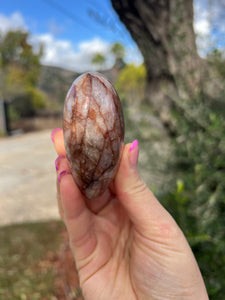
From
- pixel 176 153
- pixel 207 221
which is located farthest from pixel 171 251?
pixel 176 153

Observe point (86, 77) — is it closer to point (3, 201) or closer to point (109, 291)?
point (109, 291)

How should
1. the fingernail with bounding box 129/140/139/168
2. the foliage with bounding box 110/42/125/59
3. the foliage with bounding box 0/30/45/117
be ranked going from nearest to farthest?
the fingernail with bounding box 129/140/139/168
the foliage with bounding box 110/42/125/59
the foliage with bounding box 0/30/45/117

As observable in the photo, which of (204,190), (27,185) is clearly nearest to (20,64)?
(27,185)

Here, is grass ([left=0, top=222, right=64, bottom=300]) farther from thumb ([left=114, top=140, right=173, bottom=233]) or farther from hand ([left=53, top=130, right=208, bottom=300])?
thumb ([left=114, top=140, right=173, bottom=233])

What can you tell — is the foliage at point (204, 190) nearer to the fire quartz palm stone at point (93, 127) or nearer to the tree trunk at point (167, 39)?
the tree trunk at point (167, 39)

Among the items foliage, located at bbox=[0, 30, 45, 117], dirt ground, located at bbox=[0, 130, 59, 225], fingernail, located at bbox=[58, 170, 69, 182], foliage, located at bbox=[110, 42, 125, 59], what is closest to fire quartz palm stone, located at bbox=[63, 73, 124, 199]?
fingernail, located at bbox=[58, 170, 69, 182]

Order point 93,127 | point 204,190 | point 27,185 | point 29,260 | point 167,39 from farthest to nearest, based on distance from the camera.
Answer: point 27,185 → point 29,260 → point 167,39 → point 204,190 → point 93,127

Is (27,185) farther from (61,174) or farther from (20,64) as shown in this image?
(20,64)
